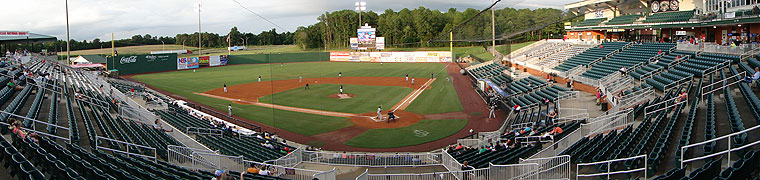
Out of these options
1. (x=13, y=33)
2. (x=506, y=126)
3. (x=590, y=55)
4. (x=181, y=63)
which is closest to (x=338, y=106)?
(x=506, y=126)

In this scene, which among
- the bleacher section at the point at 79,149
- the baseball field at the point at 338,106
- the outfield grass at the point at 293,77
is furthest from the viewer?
the outfield grass at the point at 293,77

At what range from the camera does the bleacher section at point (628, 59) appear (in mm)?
29156

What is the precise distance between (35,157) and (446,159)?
36.0 feet

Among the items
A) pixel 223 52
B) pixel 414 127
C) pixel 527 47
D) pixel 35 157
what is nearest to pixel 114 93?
pixel 414 127

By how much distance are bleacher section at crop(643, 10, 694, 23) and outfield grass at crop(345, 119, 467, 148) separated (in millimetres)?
20549

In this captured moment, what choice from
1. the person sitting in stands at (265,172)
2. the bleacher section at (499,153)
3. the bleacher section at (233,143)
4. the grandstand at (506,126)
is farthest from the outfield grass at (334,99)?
the person sitting in stands at (265,172)

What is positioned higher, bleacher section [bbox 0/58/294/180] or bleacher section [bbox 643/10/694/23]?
bleacher section [bbox 643/10/694/23]

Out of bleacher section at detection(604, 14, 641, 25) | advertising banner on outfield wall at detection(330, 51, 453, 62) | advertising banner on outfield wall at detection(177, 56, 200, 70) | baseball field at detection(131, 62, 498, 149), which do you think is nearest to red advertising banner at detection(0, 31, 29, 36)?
baseball field at detection(131, 62, 498, 149)

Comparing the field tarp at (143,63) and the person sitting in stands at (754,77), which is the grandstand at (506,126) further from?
the field tarp at (143,63)

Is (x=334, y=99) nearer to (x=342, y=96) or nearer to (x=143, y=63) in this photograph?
(x=342, y=96)

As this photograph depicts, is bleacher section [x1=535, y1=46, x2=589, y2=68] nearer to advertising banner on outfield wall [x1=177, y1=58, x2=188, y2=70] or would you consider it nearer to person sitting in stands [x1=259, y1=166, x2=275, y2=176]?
person sitting in stands [x1=259, y1=166, x2=275, y2=176]

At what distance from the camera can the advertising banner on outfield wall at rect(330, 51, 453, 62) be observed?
70.7 metres

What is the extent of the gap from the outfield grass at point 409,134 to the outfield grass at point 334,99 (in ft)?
16.4

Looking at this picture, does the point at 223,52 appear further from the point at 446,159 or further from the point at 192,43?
the point at 446,159
